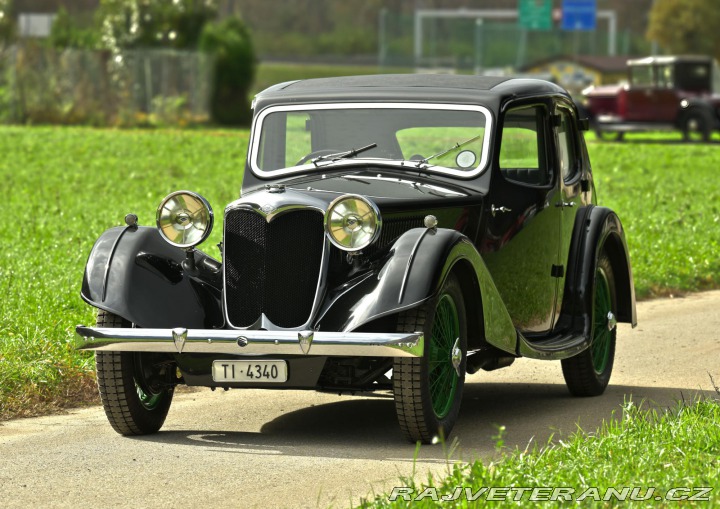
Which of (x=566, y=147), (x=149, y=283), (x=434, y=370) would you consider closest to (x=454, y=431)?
(x=434, y=370)

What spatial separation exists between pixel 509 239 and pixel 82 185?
13.7m

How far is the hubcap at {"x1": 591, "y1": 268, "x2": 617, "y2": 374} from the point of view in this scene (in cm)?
883

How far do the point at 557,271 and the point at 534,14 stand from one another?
54922 mm

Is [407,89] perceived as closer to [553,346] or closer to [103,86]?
[553,346]

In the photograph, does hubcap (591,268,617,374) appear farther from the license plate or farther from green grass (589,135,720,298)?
green grass (589,135,720,298)

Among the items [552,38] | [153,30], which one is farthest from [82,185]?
[552,38]

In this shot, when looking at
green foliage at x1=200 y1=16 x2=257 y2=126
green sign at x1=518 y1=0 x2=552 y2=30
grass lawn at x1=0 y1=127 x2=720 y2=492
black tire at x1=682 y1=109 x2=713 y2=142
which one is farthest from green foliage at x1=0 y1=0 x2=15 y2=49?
black tire at x1=682 y1=109 x2=713 y2=142

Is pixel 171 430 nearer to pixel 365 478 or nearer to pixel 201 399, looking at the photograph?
pixel 201 399

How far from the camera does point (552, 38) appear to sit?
7169cm

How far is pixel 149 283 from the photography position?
7.07 metres

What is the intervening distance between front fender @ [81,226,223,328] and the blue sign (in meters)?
55.2

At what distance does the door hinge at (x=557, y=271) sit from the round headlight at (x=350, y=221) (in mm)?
1988

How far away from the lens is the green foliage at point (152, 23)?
4562cm

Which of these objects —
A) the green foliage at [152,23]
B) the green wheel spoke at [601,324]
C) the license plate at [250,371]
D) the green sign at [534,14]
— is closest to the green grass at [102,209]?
the license plate at [250,371]
